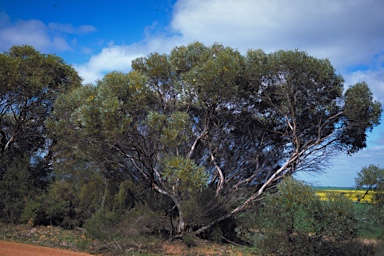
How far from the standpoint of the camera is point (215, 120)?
54.8 ft

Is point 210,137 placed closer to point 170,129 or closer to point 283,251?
point 170,129

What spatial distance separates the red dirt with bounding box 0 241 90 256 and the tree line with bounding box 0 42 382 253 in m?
1.55

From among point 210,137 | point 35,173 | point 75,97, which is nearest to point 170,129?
point 210,137

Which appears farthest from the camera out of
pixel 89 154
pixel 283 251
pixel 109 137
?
pixel 89 154

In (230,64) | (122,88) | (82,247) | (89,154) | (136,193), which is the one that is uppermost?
(230,64)

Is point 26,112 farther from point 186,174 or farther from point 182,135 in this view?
point 186,174

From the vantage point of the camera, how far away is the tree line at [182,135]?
1388cm

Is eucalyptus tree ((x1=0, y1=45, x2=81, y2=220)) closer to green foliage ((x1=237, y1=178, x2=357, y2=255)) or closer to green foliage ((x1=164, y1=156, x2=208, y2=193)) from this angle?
green foliage ((x1=164, y1=156, x2=208, y2=193))

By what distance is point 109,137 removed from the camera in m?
13.5

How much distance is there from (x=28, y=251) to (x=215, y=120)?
8991 mm

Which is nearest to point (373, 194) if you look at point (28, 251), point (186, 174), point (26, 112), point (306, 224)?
point (306, 224)

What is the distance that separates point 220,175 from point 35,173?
958 centimetres

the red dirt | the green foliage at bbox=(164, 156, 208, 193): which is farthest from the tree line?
the red dirt

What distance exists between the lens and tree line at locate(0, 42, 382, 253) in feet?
A: 45.5
